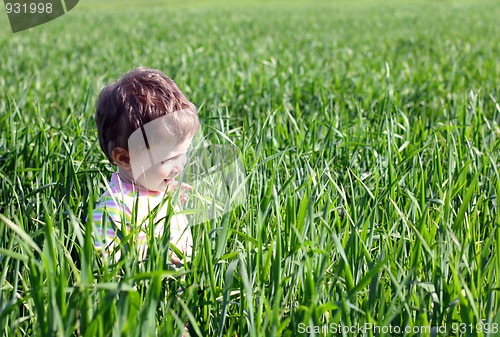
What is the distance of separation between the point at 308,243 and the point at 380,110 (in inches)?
62.2

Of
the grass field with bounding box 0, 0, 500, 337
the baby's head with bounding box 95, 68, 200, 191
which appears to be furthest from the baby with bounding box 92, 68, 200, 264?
the grass field with bounding box 0, 0, 500, 337

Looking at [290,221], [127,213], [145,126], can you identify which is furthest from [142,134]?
[290,221]

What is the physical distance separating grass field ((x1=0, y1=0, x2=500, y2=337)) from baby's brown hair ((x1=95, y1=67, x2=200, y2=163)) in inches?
7.9

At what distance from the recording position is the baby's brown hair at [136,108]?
1396mm

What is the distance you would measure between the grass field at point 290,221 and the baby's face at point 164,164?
20 centimetres

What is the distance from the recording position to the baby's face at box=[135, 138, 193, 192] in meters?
1.41

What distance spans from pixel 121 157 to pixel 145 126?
4.8 inches

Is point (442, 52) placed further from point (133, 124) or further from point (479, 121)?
point (133, 124)

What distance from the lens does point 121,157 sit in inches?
56.9

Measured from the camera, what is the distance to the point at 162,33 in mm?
8555

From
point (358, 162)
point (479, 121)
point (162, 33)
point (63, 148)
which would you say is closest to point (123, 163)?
point (63, 148)

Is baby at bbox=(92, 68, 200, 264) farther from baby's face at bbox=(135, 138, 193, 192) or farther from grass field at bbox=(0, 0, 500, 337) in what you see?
grass field at bbox=(0, 0, 500, 337)

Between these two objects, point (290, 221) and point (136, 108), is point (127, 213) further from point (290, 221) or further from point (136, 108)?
point (290, 221)

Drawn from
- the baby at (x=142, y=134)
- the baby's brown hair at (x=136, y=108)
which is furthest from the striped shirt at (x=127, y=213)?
the baby's brown hair at (x=136, y=108)
